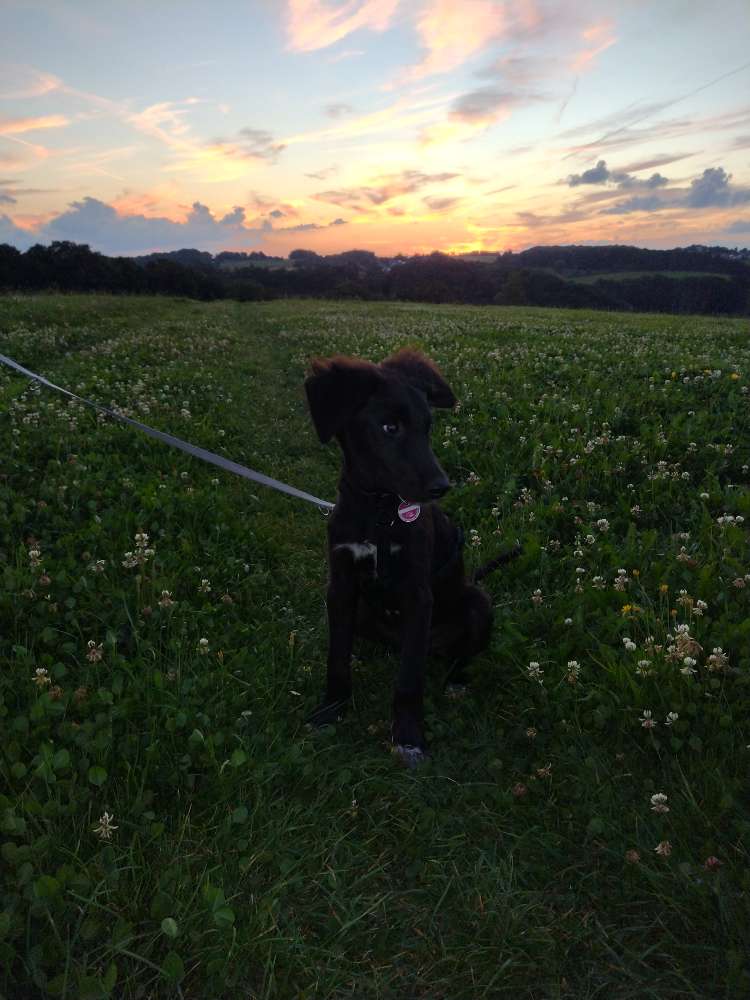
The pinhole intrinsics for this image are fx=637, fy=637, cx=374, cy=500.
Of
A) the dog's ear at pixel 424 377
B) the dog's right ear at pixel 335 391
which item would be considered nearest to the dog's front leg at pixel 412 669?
the dog's right ear at pixel 335 391

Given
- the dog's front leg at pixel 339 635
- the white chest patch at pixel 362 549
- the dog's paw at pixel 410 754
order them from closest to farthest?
the dog's paw at pixel 410 754, the white chest patch at pixel 362 549, the dog's front leg at pixel 339 635

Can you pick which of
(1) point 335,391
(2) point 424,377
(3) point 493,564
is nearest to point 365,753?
(3) point 493,564

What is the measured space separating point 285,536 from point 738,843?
478 cm

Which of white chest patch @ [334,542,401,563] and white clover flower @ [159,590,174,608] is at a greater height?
white chest patch @ [334,542,401,563]

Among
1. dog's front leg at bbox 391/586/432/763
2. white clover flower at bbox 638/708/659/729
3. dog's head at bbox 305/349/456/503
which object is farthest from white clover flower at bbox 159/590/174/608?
white clover flower at bbox 638/708/659/729

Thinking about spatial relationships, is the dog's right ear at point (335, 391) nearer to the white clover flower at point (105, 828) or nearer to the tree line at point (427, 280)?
the white clover flower at point (105, 828)

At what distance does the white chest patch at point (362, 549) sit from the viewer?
153 inches

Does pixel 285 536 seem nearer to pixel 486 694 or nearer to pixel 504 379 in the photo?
pixel 486 694

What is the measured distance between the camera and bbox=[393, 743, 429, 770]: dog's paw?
12.0ft

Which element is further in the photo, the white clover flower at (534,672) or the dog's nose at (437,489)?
the white clover flower at (534,672)

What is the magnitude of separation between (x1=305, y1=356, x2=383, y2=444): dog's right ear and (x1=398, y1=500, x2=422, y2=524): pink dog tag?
0.61 m

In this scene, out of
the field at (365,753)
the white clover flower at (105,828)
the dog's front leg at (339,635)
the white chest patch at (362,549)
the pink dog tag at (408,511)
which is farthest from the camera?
the dog's front leg at (339,635)

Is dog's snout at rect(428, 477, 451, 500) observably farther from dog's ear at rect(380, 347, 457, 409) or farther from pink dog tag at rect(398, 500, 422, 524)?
dog's ear at rect(380, 347, 457, 409)

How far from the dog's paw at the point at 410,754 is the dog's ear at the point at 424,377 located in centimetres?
223
